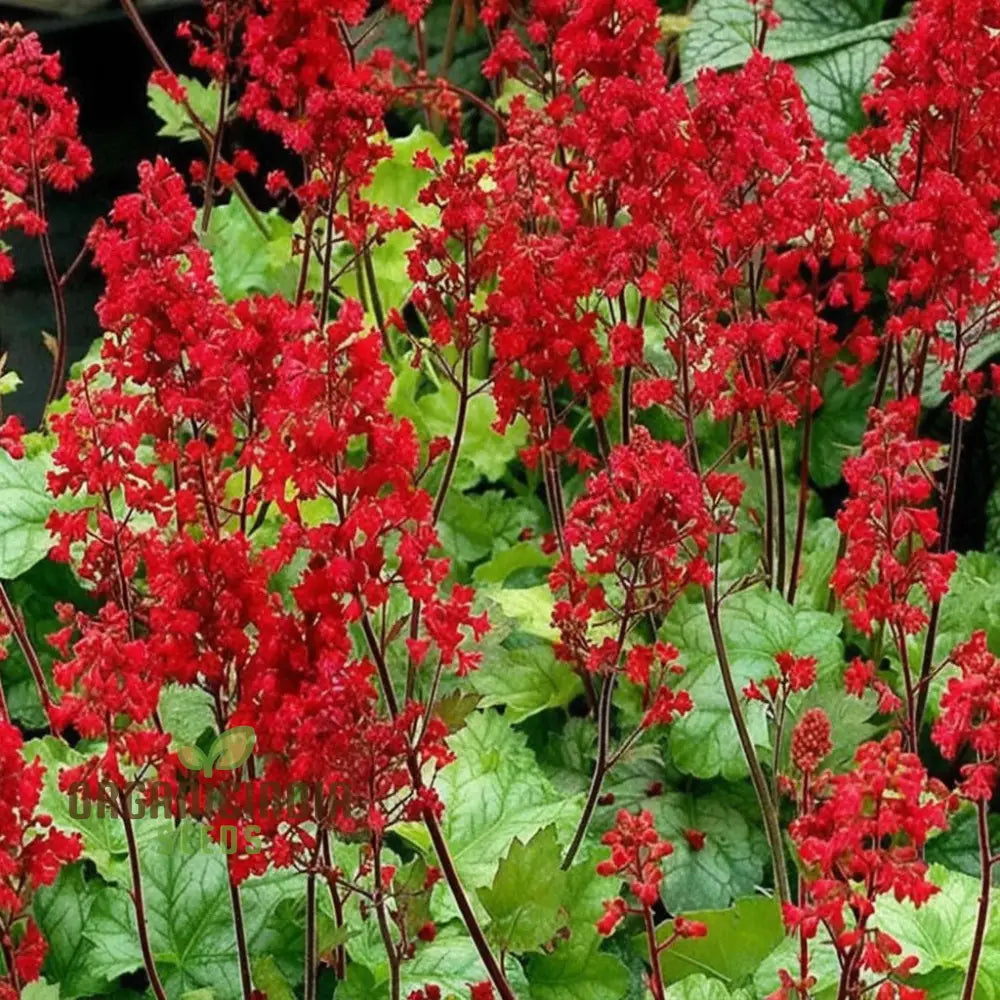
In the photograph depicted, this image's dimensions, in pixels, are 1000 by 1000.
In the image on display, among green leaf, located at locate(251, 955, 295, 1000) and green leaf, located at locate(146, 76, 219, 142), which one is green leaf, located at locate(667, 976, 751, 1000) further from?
green leaf, located at locate(146, 76, 219, 142)

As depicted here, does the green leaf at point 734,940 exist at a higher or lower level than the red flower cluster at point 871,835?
lower

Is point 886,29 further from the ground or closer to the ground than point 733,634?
further from the ground

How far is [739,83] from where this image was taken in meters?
1.91

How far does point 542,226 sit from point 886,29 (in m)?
1.37

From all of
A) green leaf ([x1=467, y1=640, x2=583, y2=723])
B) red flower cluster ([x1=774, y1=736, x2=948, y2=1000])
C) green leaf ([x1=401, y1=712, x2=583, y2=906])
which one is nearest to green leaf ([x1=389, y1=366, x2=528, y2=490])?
green leaf ([x1=467, y1=640, x2=583, y2=723])

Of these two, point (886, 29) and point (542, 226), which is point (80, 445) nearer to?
point (542, 226)

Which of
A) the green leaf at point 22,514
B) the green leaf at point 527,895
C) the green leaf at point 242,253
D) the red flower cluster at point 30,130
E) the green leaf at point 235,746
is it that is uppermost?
the red flower cluster at point 30,130

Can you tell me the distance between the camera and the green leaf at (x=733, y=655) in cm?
229

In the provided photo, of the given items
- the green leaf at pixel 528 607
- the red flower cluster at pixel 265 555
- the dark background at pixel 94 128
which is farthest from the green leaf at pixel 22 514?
the dark background at pixel 94 128

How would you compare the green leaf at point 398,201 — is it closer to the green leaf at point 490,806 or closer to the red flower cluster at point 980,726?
the green leaf at point 490,806

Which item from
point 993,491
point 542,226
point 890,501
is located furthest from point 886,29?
point 890,501

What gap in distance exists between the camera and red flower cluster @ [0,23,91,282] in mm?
2359

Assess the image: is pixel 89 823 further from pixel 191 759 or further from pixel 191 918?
pixel 191 759

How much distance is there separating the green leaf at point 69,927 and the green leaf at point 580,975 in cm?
54
